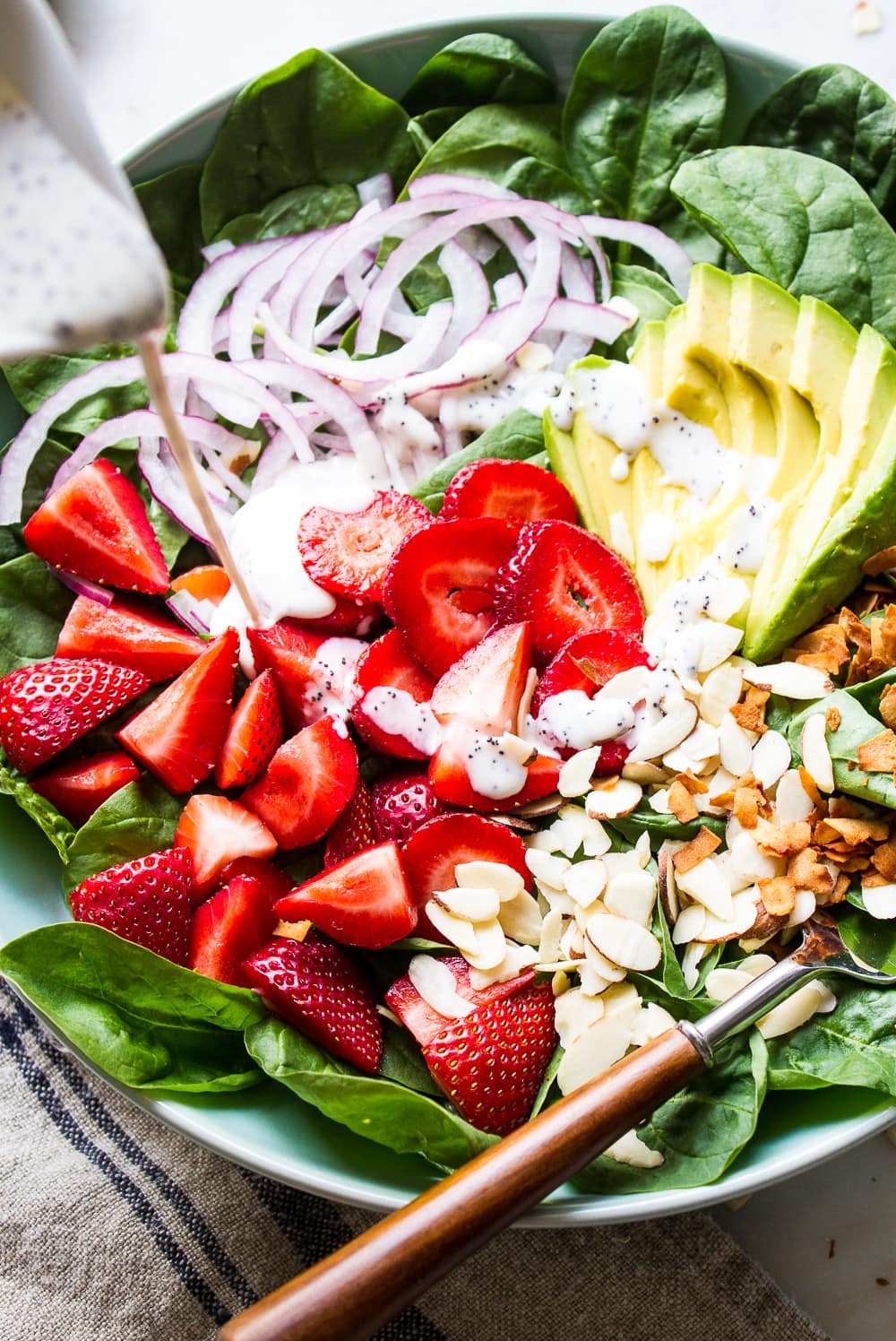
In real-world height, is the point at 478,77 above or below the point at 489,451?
above

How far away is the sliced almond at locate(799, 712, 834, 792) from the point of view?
161 centimetres

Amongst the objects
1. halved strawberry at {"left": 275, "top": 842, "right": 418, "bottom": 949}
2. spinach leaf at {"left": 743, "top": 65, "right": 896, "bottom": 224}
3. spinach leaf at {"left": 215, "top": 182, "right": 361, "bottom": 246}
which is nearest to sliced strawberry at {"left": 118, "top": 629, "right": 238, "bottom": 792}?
halved strawberry at {"left": 275, "top": 842, "right": 418, "bottom": 949}

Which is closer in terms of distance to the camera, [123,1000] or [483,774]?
[123,1000]

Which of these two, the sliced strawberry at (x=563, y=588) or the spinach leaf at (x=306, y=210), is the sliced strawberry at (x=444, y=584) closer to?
the sliced strawberry at (x=563, y=588)

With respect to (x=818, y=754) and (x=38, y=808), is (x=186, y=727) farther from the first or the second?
(x=818, y=754)

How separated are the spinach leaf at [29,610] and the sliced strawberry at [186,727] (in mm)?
226

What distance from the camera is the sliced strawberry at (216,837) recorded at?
169 cm

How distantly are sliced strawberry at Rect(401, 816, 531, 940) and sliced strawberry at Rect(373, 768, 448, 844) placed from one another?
0.06 meters

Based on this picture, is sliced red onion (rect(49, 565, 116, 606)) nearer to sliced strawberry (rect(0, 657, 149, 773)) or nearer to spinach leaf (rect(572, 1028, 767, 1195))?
sliced strawberry (rect(0, 657, 149, 773))

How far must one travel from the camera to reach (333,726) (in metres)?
1.77

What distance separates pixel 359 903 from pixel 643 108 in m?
1.44

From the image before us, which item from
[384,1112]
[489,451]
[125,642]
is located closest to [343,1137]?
[384,1112]

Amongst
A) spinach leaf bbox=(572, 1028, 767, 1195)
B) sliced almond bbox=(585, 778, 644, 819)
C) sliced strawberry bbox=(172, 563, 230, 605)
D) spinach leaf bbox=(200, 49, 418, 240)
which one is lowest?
spinach leaf bbox=(572, 1028, 767, 1195)

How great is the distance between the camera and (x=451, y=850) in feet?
5.50
